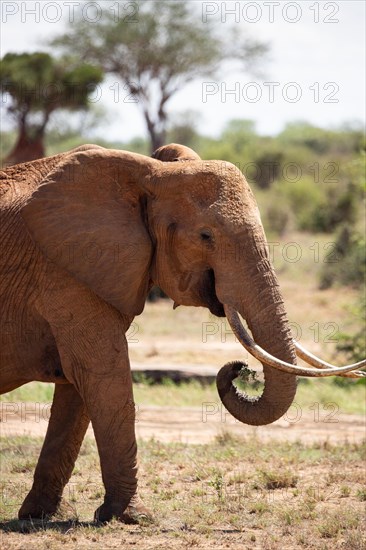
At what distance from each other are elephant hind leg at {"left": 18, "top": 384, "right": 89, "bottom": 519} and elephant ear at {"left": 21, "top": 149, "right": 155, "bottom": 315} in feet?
3.18

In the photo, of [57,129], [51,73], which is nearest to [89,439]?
[51,73]

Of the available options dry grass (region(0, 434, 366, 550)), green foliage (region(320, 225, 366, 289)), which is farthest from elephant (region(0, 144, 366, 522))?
green foliage (region(320, 225, 366, 289))

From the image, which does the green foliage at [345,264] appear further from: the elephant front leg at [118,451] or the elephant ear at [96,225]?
the elephant front leg at [118,451]

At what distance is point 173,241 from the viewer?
263 inches

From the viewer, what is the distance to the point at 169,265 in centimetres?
673

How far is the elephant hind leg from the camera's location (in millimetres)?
7289

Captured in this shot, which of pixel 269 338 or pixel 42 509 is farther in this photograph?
pixel 42 509

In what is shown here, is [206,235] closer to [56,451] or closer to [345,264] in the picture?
[56,451]

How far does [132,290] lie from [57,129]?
25.3 meters

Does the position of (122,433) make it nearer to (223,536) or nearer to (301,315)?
(223,536)

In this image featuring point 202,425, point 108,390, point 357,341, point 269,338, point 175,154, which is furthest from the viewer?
point 357,341

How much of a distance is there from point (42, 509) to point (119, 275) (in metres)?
1.82

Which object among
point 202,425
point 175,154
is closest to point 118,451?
point 175,154

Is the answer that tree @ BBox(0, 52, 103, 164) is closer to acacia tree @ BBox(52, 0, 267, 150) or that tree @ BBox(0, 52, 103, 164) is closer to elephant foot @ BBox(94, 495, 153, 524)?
acacia tree @ BBox(52, 0, 267, 150)
